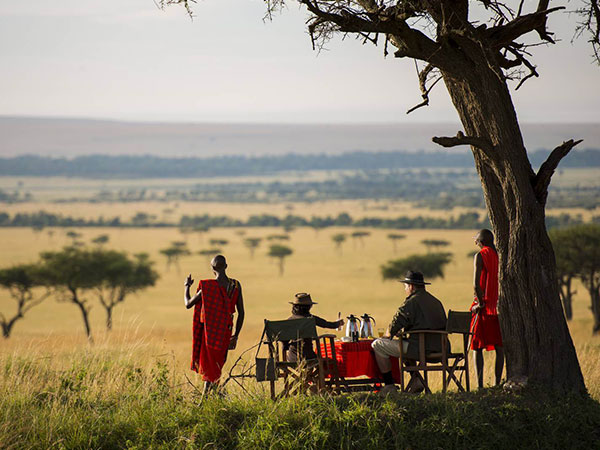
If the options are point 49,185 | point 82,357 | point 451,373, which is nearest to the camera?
point 451,373

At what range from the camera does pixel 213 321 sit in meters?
8.00

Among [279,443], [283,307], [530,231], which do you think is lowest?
[283,307]

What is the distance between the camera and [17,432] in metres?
7.13

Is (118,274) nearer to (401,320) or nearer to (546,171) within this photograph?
(401,320)

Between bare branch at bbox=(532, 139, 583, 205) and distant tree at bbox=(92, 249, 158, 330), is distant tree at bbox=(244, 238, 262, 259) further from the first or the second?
bare branch at bbox=(532, 139, 583, 205)

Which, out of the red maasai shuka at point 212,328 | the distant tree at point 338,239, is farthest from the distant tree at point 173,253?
the red maasai shuka at point 212,328

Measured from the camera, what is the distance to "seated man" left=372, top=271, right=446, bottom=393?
7816 mm

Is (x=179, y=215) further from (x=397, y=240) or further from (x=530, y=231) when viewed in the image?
(x=530, y=231)

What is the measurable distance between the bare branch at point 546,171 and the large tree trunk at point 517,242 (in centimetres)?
4

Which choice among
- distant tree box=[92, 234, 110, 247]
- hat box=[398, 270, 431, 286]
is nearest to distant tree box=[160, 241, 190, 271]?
distant tree box=[92, 234, 110, 247]

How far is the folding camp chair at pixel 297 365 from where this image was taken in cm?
741

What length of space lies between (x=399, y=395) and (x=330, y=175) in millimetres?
190064

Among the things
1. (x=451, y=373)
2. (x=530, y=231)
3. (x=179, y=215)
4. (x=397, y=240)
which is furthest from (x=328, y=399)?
(x=179, y=215)

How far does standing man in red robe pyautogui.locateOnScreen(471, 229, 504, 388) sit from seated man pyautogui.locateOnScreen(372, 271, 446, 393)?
751mm
